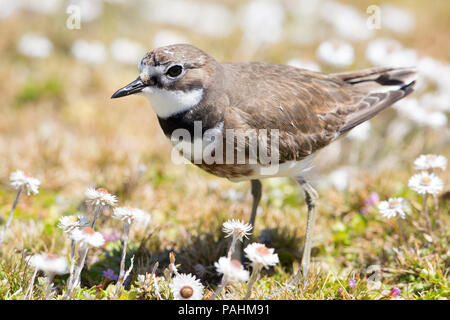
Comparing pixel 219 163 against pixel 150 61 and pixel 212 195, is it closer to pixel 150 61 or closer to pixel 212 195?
pixel 150 61

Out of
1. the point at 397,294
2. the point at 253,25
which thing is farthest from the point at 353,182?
the point at 253,25

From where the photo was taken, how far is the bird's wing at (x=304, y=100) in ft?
14.9

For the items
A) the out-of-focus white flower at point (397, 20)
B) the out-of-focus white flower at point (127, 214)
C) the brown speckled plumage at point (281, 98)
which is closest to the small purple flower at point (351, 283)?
the brown speckled plumage at point (281, 98)

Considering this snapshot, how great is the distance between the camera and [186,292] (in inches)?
139

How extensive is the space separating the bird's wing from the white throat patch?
0.31 m

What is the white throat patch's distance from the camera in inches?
168

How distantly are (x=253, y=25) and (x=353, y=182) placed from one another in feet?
14.1

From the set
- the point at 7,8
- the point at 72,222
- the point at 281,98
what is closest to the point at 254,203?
the point at 281,98

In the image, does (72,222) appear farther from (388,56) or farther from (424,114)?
(388,56)

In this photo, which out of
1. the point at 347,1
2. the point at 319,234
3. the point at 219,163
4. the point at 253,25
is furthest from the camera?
the point at 347,1

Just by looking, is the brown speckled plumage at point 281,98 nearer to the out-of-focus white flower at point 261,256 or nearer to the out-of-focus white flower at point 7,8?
the out-of-focus white flower at point 261,256

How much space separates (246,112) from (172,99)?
664 mm

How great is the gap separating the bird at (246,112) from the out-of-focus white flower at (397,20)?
617 centimetres

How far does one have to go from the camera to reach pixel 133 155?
658cm
